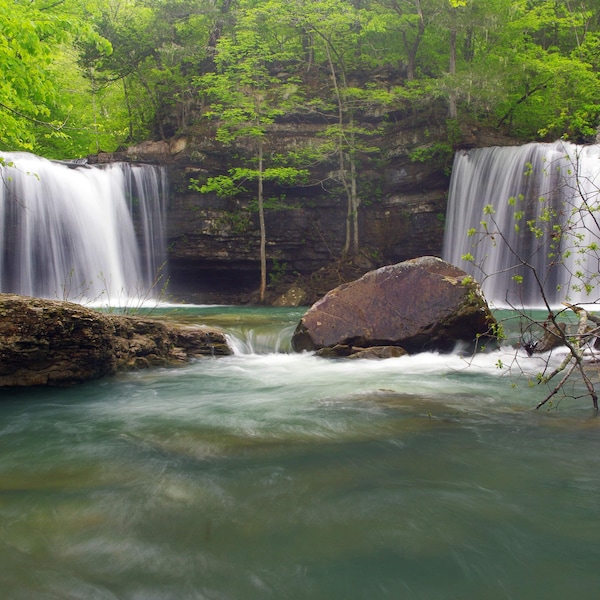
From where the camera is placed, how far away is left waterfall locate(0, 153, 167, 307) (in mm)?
17812

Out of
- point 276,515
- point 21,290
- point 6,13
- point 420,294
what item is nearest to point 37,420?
point 276,515

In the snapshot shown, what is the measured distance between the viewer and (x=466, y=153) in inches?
764

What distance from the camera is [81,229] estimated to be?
19.0 meters

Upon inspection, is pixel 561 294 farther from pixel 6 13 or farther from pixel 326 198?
pixel 6 13

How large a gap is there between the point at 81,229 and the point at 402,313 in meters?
14.0

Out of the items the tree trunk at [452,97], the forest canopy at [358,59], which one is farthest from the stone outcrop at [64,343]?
the tree trunk at [452,97]

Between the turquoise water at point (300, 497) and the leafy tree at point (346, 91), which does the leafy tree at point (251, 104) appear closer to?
the leafy tree at point (346, 91)

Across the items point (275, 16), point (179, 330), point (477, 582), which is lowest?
point (477, 582)

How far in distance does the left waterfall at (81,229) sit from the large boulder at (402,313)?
29.8ft

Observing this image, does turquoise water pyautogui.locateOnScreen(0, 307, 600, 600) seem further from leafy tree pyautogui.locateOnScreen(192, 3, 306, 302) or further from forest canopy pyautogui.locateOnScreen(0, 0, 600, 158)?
forest canopy pyautogui.locateOnScreen(0, 0, 600, 158)

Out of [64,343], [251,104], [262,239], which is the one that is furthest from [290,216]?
[64,343]

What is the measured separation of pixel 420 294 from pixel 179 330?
4.57 metres

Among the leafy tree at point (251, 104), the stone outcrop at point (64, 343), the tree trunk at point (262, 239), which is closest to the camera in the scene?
the stone outcrop at point (64, 343)

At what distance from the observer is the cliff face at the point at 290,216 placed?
830 inches
